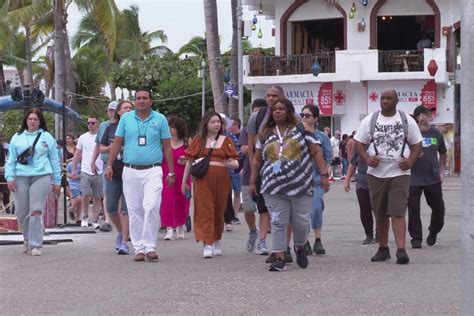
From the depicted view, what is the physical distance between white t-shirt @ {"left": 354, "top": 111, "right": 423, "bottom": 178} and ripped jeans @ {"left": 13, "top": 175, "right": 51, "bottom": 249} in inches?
150

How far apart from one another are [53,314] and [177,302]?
1068 mm

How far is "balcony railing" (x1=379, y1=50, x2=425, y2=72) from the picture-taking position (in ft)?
140

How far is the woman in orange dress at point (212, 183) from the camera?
488 inches

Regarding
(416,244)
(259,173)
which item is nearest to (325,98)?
(416,244)

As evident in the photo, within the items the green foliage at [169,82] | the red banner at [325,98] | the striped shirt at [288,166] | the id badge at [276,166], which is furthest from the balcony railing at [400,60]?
the id badge at [276,166]

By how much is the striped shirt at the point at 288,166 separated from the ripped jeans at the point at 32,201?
3.04 metres

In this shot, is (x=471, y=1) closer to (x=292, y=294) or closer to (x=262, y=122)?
(x=292, y=294)

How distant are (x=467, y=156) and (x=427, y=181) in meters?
7.91

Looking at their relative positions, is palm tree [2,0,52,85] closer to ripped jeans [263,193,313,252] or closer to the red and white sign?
the red and white sign

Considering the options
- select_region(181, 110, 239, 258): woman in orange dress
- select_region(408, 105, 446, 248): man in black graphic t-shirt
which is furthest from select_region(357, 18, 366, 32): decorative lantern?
select_region(181, 110, 239, 258): woman in orange dress

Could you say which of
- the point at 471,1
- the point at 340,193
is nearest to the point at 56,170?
the point at 471,1

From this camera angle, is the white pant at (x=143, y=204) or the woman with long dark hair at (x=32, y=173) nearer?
the white pant at (x=143, y=204)

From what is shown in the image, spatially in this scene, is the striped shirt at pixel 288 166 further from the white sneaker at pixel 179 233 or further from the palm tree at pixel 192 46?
the palm tree at pixel 192 46

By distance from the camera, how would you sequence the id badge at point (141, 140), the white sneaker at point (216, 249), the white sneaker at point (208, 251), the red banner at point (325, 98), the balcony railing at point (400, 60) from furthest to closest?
the red banner at point (325, 98) < the balcony railing at point (400, 60) < the white sneaker at point (216, 249) < the white sneaker at point (208, 251) < the id badge at point (141, 140)
